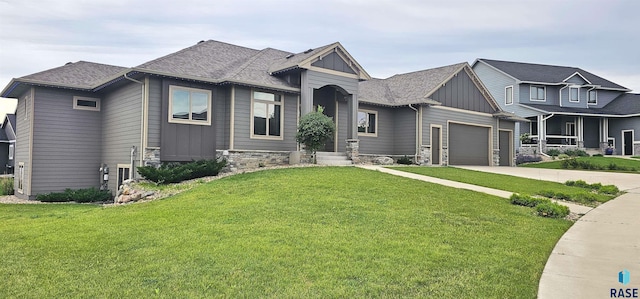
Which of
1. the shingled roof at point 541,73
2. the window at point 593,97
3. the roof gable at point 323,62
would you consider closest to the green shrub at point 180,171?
the roof gable at point 323,62

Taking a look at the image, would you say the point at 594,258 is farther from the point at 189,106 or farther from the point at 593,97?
the point at 593,97

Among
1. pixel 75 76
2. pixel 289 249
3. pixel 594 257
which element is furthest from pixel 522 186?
pixel 75 76

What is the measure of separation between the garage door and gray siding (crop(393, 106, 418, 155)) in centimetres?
280

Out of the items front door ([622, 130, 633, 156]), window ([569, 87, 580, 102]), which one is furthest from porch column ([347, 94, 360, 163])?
front door ([622, 130, 633, 156])

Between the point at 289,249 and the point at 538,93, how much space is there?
33440 millimetres

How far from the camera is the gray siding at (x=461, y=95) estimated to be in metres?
22.2

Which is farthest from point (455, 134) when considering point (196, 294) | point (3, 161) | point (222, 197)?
point (3, 161)

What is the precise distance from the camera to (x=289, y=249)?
5695 millimetres

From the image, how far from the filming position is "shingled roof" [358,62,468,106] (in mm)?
20922

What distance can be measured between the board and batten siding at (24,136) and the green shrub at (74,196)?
3.72ft

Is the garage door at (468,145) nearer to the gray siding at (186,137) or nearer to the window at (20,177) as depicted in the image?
the gray siding at (186,137)

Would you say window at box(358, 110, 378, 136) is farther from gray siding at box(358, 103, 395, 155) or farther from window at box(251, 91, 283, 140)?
window at box(251, 91, 283, 140)

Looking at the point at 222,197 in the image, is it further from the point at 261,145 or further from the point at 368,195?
the point at 261,145

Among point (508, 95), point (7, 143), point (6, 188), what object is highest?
point (508, 95)
